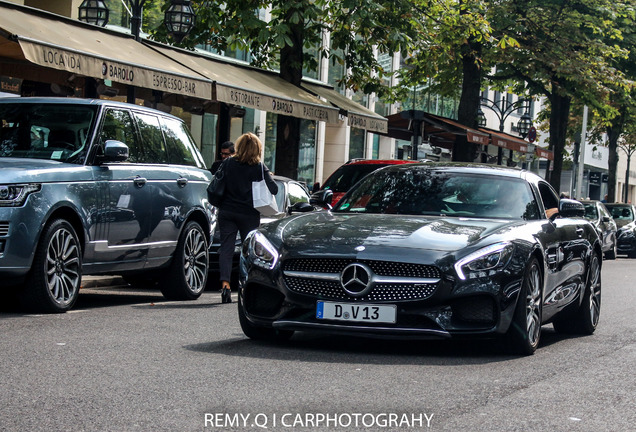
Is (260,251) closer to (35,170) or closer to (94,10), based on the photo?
(35,170)

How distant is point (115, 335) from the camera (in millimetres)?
8523

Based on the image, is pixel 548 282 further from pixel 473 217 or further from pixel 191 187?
pixel 191 187

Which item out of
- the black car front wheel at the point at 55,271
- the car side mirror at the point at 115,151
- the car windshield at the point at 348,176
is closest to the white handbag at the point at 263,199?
the car side mirror at the point at 115,151

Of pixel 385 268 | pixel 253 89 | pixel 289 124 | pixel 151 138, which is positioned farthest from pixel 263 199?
pixel 289 124

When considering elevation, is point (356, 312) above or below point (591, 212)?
above

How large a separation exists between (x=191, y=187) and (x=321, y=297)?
481 cm

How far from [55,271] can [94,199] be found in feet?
2.70

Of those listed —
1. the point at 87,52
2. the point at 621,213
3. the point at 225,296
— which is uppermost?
the point at 87,52

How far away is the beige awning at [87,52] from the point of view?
13.6 meters

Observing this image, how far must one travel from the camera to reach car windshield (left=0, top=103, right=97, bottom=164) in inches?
415

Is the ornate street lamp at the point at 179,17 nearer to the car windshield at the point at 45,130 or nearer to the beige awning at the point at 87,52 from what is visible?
the beige awning at the point at 87,52

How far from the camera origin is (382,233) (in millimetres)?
8008

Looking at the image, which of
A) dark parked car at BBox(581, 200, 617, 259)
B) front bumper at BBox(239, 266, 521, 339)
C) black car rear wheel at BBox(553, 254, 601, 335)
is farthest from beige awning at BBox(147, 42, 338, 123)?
dark parked car at BBox(581, 200, 617, 259)

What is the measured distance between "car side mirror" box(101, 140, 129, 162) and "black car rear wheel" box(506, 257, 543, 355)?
3.90 m
